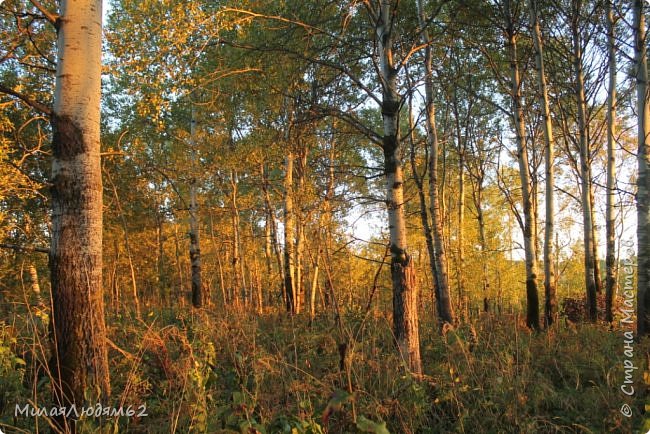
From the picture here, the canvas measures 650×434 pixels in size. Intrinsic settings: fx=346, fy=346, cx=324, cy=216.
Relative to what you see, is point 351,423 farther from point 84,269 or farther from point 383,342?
point 383,342

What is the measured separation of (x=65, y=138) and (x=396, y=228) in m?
3.25

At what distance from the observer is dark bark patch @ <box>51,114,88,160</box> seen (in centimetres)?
258

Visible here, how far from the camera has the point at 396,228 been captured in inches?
161

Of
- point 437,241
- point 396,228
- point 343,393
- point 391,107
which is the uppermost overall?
point 391,107

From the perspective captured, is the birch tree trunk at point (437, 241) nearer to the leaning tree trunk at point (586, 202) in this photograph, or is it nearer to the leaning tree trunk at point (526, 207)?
the leaning tree trunk at point (526, 207)

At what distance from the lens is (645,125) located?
5.27m

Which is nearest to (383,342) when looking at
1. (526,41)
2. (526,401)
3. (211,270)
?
(526,401)

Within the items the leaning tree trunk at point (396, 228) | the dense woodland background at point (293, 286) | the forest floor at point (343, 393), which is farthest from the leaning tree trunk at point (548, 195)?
the leaning tree trunk at point (396, 228)

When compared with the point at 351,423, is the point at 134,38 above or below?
above

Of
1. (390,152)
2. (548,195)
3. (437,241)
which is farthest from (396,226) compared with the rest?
(548,195)

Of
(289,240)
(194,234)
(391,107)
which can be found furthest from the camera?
(194,234)

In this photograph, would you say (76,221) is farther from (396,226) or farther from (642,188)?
(642,188)

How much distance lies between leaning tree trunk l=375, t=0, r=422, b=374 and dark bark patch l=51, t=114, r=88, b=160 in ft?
9.97

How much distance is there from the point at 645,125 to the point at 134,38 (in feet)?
23.6
